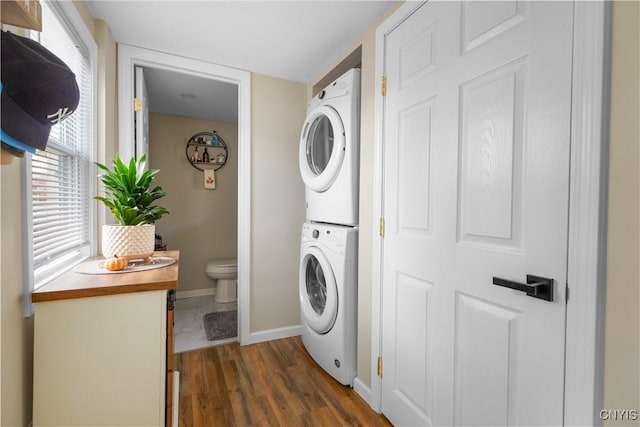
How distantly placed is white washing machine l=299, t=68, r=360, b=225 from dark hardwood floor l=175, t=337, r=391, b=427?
108 centimetres

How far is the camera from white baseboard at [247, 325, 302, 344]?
244cm

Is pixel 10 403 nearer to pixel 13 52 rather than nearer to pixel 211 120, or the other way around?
pixel 13 52

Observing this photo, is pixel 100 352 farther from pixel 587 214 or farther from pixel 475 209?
pixel 587 214

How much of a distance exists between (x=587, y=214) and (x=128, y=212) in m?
1.65

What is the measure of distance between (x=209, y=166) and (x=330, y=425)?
310 centimetres

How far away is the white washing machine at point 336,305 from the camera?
184cm

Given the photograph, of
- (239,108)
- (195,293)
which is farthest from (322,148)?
(195,293)

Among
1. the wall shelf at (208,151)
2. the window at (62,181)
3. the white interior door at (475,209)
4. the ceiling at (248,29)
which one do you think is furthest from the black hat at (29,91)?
the wall shelf at (208,151)

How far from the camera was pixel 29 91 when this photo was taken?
63 centimetres

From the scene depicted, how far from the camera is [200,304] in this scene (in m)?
3.36

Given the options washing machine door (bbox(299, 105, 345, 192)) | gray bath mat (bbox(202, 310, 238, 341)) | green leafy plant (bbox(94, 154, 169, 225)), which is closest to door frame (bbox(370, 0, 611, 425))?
washing machine door (bbox(299, 105, 345, 192))

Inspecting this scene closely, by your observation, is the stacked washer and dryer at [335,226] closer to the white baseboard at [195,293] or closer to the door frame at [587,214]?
the door frame at [587,214]

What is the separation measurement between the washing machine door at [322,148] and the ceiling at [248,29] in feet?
1.43

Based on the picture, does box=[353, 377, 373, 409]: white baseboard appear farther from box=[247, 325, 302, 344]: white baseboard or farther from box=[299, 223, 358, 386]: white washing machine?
box=[247, 325, 302, 344]: white baseboard
